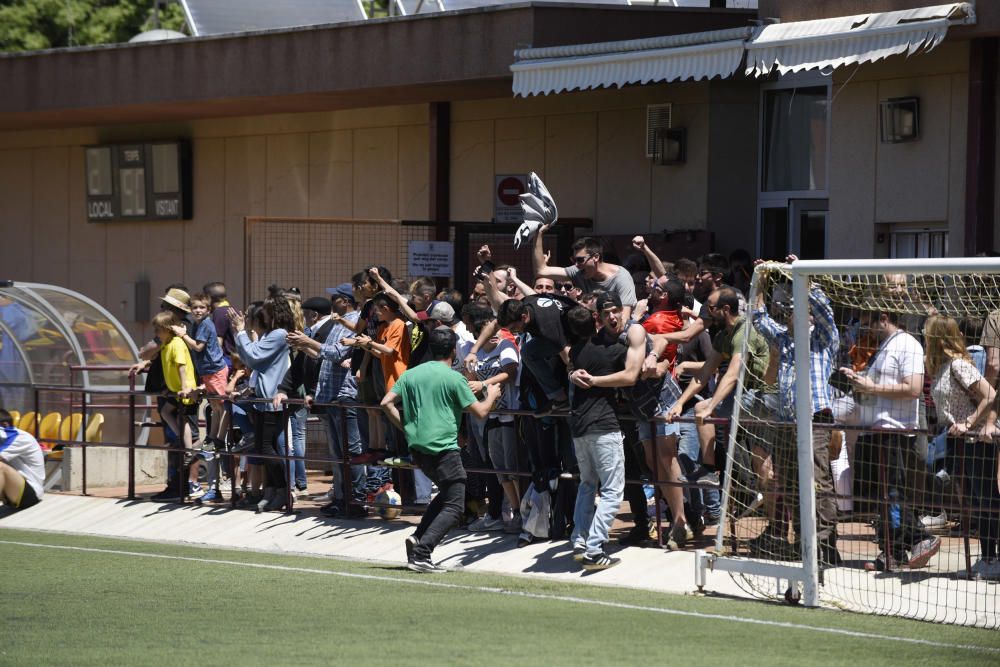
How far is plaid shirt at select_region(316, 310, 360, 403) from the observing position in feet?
45.2

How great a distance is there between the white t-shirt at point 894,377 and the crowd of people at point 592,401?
0.04 feet

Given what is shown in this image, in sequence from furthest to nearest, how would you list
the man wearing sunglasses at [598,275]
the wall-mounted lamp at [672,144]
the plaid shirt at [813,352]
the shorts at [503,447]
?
the wall-mounted lamp at [672,144]
the shorts at [503,447]
the man wearing sunglasses at [598,275]
the plaid shirt at [813,352]

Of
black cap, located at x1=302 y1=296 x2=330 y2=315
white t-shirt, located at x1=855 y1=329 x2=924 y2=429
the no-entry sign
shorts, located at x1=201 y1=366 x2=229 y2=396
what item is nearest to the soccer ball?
black cap, located at x1=302 y1=296 x2=330 y2=315

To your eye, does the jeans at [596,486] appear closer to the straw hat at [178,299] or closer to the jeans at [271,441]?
the jeans at [271,441]

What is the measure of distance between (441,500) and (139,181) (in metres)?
13.9

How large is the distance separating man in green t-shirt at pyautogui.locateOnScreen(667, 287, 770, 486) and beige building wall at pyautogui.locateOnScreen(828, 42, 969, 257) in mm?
4160

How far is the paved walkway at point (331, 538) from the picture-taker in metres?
10.8

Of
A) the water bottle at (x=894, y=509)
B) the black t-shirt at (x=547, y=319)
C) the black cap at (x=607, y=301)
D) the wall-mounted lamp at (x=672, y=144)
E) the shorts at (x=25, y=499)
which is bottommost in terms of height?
the shorts at (x=25, y=499)

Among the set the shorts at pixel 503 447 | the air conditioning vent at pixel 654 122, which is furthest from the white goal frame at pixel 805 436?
the air conditioning vent at pixel 654 122

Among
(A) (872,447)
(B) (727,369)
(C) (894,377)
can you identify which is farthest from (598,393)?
(C) (894,377)

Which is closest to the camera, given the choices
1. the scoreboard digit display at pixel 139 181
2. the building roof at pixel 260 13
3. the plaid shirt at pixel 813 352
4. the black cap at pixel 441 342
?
the plaid shirt at pixel 813 352

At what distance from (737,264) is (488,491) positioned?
390cm

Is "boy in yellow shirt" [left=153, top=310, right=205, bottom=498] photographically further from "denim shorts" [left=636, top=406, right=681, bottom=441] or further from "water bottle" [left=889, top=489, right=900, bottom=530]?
"water bottle" [left=889, top=489, right=900, bottom=530]

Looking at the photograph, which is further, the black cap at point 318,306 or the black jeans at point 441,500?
the black cap at point 318,306
